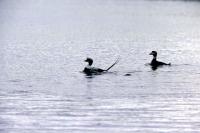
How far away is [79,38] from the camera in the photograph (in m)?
85.9

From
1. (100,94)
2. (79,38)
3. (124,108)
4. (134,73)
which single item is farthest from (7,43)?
(124,108)

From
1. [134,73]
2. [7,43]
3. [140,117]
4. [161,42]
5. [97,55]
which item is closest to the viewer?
[140,117]

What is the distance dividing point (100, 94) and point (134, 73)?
34.2 ft

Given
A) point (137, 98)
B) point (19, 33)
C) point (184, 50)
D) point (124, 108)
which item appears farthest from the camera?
point (19, 33)

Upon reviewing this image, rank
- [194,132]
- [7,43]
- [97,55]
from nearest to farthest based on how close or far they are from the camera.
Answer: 1. [194,132]
2. [97,55]
3. [7,43]

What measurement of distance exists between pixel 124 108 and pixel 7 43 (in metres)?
42.5

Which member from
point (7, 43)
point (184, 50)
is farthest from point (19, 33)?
point (184, 50)

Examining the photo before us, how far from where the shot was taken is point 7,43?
7581 centimetres

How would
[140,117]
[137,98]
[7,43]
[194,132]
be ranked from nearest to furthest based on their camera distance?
1. [194,132]
2. [140,117]
3. [137,98]
4. [7,43]

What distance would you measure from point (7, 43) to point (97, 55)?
50.9 feet

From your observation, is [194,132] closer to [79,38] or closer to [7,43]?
[7,43]

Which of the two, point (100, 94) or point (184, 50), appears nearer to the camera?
point (100, 94)

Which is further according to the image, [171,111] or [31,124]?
[171,111]

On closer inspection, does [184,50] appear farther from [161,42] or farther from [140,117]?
[140,117]
